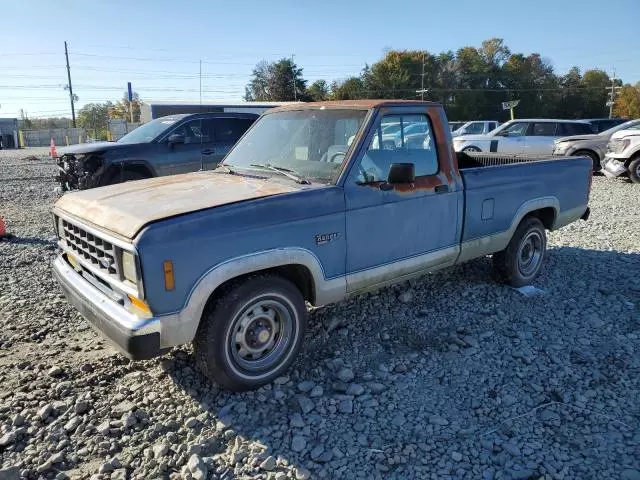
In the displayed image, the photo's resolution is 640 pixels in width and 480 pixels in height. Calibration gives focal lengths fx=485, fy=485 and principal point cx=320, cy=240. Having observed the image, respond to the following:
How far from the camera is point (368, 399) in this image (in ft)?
10.9

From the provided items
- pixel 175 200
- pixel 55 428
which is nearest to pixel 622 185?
pixel 175 200

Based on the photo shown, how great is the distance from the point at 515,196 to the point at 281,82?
67104 mm

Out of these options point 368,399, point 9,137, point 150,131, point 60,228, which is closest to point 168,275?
point 368,399

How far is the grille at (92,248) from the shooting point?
309cm

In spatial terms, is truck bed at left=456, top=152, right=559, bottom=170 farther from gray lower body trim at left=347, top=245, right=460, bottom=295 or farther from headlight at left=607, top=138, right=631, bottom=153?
headlight at left=607, top=138, right=631, bottom=153

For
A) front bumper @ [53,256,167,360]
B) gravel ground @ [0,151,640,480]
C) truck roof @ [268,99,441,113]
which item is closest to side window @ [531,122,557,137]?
gravel ground @ [0,151,640,480]

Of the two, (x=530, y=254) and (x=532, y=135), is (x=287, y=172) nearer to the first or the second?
(x=530, y=254)

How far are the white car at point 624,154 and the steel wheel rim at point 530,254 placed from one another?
944 centimetres

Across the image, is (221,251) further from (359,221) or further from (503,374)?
(503,374)

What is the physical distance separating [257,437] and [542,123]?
15.7m

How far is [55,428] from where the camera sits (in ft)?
9.81

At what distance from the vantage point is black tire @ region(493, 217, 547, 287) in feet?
17.0

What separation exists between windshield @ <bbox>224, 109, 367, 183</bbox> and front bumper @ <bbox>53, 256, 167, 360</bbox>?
64.2 inches

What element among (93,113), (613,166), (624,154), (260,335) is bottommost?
(260,335)
